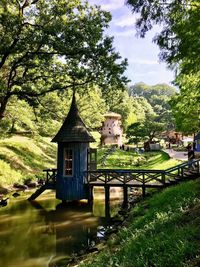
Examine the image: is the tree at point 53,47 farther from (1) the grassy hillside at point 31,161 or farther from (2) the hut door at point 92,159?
(1) the grassy hillside at point 31,161

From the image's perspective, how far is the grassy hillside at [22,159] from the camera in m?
25.1

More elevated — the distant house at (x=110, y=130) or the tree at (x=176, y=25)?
the tree at (x=176, y=25)

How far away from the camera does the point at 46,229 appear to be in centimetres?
1401

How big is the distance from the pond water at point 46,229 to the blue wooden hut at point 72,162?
0.83 metres

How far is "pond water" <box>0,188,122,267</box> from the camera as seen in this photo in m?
10.8

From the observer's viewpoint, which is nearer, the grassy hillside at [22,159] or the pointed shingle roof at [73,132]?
the pointed shingle roof at [73,132]

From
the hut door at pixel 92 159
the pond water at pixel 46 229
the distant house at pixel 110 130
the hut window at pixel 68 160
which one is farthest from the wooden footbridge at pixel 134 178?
the distant house at pixel 110 130

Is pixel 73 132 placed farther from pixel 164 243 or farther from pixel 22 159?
pixel 22 159

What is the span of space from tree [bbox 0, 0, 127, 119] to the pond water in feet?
20.1

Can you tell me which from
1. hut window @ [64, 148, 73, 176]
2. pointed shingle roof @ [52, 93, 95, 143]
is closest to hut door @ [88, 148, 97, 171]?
pointed shingle roof @ [52, 93, 95, 143]

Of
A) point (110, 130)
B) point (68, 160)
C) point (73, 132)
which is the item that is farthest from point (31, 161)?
point (110, 130)

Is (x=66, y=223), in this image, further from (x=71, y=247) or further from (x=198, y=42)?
(x=198, y=42)

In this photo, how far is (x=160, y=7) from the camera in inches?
395

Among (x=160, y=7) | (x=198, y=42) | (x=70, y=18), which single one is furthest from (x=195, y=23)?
(x=70, y=18)
